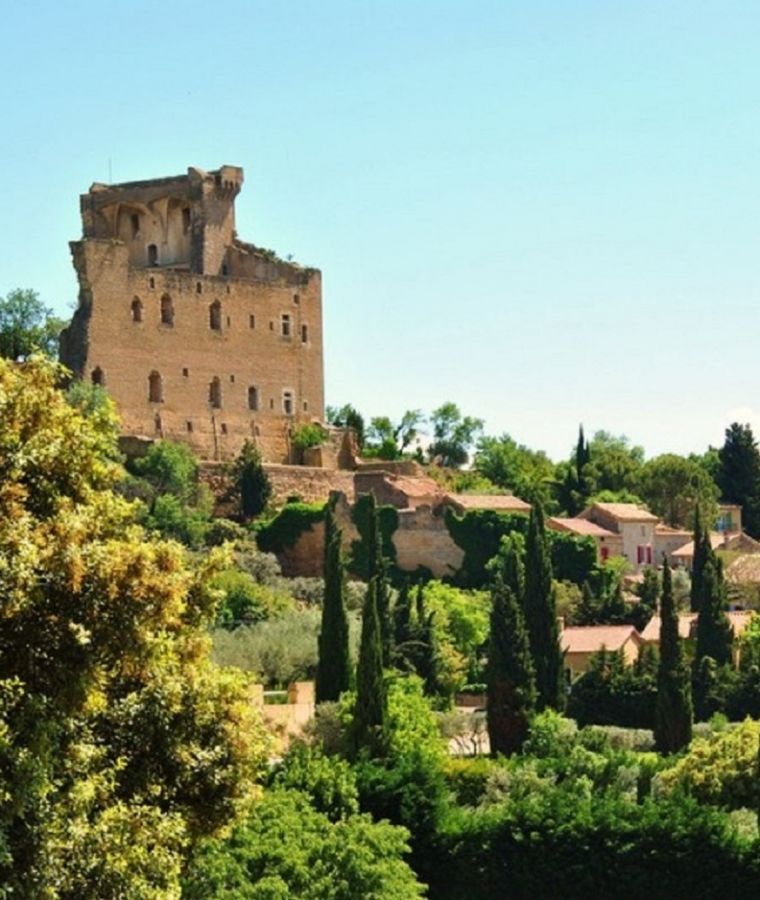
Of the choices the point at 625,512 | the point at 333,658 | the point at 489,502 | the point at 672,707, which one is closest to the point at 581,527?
the point at 625,512

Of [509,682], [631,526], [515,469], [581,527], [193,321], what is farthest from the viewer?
[515,469]

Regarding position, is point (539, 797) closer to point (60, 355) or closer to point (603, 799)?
point (603, 799)

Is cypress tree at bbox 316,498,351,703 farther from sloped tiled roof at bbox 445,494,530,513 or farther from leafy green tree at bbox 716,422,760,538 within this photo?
leafy green tree at bbox 716,422,760,538

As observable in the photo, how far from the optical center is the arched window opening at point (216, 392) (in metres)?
69.8

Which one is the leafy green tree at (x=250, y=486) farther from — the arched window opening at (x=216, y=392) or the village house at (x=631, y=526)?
the village house at (x=631, y=526)

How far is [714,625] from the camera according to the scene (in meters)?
52.7

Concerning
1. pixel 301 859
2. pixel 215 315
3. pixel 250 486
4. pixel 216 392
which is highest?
pixel 215 315

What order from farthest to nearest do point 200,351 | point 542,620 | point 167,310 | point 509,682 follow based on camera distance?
point 200,351 < point 167,310 < point 542,620 < point 509,682

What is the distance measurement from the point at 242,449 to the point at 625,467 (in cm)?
1844

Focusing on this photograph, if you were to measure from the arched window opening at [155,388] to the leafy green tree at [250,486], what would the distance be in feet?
12.1

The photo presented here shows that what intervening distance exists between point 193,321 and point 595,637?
20.1m

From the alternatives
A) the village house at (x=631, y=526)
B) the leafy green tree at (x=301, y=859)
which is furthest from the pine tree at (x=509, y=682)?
the village house at (x=631, y=526)

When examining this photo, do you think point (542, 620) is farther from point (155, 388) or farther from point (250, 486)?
point (155, 388)

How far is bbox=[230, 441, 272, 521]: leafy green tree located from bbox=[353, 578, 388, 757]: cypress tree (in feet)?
89.0
